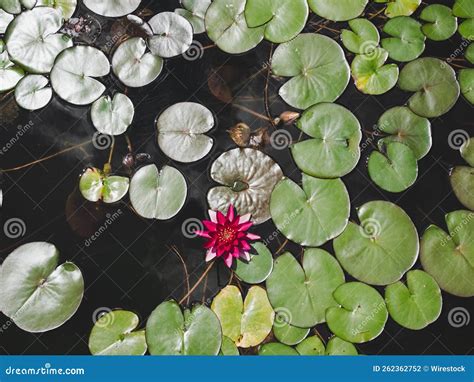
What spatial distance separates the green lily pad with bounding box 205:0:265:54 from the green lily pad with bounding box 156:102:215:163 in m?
0.39

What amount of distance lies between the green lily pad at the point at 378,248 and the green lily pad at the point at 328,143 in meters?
0.28

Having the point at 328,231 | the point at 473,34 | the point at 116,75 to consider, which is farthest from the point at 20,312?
the point at 473,34

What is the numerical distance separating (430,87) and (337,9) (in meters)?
0.60

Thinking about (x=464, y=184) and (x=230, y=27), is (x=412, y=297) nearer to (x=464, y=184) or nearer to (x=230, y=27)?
(x=464, y=184)

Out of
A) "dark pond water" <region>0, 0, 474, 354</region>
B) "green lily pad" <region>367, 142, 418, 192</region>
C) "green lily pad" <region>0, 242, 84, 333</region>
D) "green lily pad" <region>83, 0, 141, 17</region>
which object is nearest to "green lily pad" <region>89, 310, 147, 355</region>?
"dark pond water" <region>0, 0, 474, 354</region>

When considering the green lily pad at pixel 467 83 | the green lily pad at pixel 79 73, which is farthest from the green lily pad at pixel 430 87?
the green lily pad at pixel 79 73

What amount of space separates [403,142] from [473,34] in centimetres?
70

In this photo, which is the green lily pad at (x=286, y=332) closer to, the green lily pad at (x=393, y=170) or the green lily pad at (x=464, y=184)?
the green lily pad at (x=393, y=170)

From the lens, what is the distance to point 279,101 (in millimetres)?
2295

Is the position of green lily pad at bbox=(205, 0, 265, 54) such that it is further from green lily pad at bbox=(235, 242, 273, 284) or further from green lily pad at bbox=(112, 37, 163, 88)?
green lily pad at bbox=(235, 242, 273, 284)

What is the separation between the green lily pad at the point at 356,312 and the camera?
84.0 inches

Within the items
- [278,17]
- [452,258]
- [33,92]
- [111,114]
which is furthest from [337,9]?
[33,92]

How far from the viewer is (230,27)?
227cm
